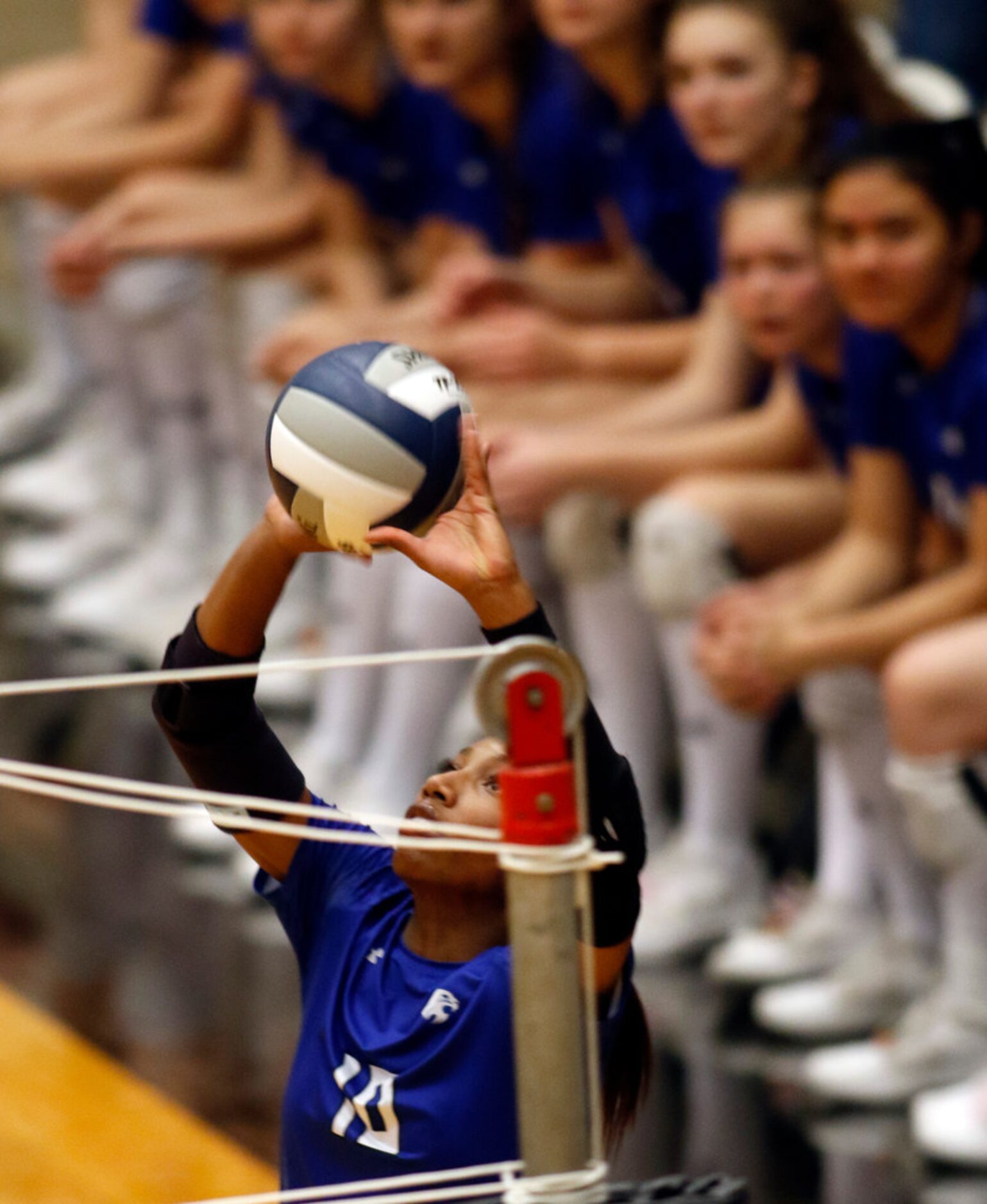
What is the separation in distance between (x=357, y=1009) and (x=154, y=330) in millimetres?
2852

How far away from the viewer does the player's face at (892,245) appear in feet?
6.73

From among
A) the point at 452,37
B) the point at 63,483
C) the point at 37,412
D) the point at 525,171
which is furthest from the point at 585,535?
the point at 37,412

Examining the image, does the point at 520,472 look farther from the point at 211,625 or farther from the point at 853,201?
the point at 211,625

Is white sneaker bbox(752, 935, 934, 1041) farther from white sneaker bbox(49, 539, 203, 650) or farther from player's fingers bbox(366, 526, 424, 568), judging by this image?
white sneaker bbox(49, 539, 203, 650)

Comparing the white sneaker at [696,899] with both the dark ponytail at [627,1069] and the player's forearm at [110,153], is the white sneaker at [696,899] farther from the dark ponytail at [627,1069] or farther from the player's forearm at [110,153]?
the player's forearm at [110,153]

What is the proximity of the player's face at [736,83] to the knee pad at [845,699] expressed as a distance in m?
0.67

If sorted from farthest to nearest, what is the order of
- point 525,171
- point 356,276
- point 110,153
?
point 110,153, point 356,276, point 525,171

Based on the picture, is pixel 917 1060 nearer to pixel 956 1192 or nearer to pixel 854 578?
pixel 956 1192

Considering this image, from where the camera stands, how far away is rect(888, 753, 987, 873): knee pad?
201 centimetres

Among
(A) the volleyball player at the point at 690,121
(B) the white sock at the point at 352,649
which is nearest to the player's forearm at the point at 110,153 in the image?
(B) the white sock at the point at 352,649

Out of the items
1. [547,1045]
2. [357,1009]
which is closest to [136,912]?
[357,1009]

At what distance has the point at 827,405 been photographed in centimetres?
238

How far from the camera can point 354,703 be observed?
9.87ft

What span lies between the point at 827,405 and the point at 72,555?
2005 millimetres
